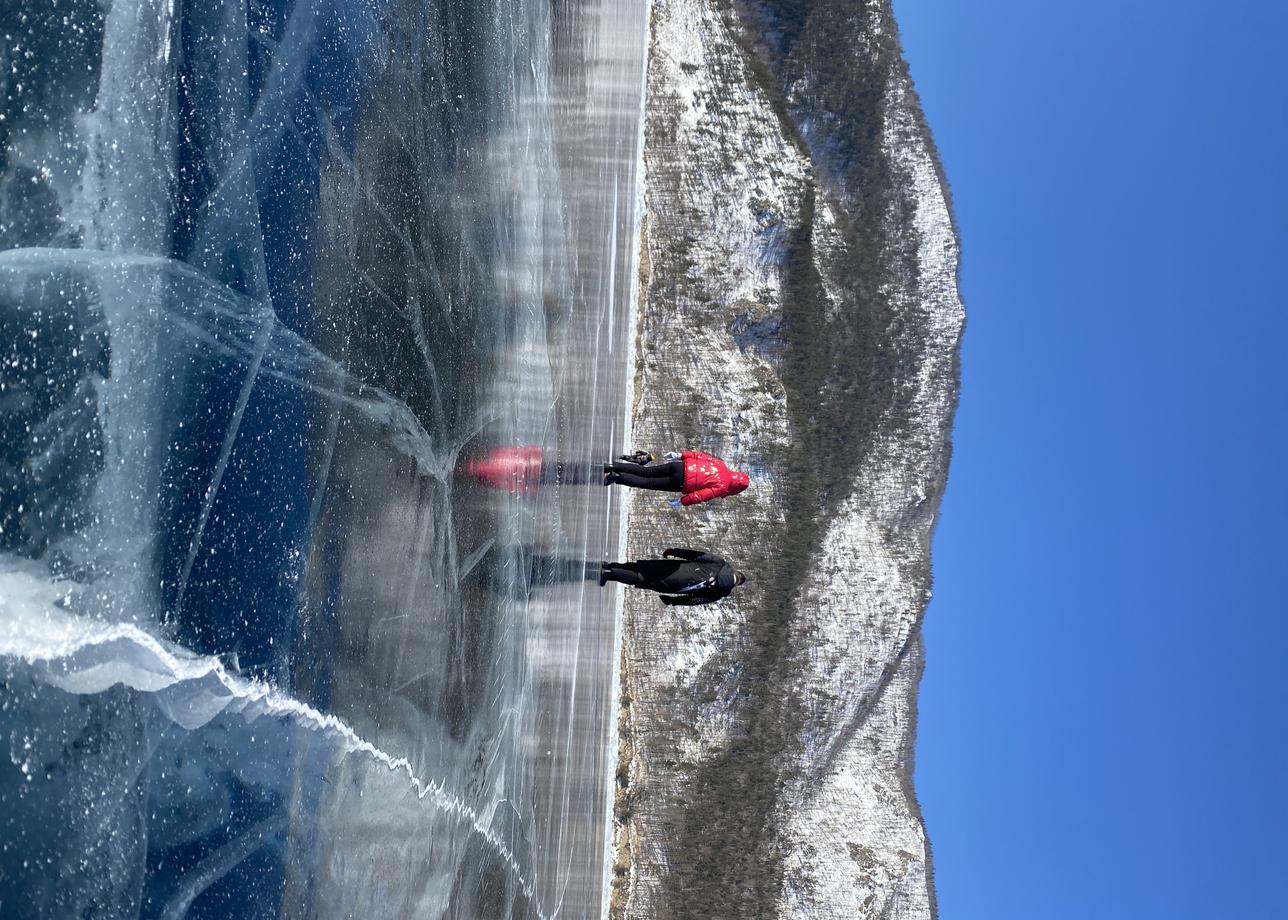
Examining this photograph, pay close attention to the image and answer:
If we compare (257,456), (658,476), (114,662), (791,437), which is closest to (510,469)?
(257,456)

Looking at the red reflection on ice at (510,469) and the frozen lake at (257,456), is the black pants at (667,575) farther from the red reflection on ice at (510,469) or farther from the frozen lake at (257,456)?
the frozen lake at (257,456)

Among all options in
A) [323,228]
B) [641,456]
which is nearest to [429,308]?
[323,228]

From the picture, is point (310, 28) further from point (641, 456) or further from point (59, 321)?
point (641, 456)

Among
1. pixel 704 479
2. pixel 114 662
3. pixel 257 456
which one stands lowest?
pixel 704 479

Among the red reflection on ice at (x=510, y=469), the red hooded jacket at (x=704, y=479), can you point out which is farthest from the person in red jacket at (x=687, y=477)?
the red reflection on ice at (x=510, y=469)

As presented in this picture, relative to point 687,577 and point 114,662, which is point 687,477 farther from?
point 114,662

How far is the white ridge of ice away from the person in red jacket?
5294 millimetres

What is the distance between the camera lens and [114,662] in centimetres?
177

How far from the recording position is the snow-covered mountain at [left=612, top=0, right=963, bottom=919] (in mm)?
12133

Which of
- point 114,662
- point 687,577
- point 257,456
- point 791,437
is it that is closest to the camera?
point 114,662

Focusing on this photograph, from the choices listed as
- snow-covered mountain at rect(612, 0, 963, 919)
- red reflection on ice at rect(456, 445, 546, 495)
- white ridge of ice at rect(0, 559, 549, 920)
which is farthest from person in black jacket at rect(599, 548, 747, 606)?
white ridge of ice at rect(0, 559, 549, 920)

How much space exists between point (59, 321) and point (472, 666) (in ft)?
9.32

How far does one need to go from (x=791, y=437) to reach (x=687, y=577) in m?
5.70

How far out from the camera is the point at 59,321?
5.39 feet
